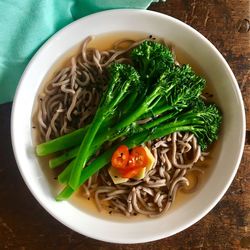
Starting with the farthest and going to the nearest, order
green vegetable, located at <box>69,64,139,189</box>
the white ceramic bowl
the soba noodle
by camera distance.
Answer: the soba noodle
the white ceramic bowl
green vegetable, located at <box>69,64,139,189</box>

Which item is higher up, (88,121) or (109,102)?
Answer: (109,102)

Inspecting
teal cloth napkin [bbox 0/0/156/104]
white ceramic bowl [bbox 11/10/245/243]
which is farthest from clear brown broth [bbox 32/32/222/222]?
teal cloth napkin [bbox 0/0/156/104]

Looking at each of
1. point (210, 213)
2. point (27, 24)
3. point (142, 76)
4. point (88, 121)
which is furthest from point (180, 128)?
point (27, 24)

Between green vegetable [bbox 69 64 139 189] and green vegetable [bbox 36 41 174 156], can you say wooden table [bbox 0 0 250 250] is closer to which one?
green vegetable [bbox 36 41 174 156]

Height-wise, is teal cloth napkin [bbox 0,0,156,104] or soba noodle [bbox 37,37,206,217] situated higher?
teal cloth napkin [bbox 0,0,156,104]

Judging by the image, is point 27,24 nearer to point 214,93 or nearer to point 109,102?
point 109,102

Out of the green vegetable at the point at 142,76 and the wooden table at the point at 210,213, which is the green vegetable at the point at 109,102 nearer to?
the green vegetable at the point at 142,76
